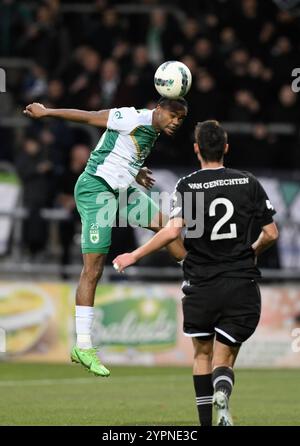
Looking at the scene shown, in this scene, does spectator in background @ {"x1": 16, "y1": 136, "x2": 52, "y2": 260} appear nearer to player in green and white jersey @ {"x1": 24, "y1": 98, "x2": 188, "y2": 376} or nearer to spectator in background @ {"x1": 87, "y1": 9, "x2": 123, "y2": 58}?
spectator in background @ {"x1": 87, "y1": 9, "x2": 123, "y2": 58}

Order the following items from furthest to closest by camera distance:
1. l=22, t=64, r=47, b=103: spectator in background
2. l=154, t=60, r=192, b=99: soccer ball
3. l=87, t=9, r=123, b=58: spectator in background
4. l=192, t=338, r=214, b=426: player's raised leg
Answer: l=87, t=9, r=123, b=58: spectator in background < l=22, t=64, r=47, b=103: spectator in background < l=154, t=60, r=192, b=99: soccer ball < l=192, t=338, r=214, b=426: player's raised leg

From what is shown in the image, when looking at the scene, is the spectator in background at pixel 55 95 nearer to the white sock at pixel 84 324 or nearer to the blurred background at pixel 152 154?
the blurred background at pixel 152 154

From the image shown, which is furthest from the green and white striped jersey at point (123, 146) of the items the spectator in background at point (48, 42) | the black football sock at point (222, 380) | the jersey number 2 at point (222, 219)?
the spectator in background at point (48, 42)

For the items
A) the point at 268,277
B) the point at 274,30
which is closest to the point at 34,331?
the point at 268,277

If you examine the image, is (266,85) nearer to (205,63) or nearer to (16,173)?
(205,63)

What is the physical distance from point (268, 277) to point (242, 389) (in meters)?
4.29

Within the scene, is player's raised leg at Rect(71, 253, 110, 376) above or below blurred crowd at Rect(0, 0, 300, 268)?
below

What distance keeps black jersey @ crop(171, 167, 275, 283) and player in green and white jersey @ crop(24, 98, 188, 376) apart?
200cm

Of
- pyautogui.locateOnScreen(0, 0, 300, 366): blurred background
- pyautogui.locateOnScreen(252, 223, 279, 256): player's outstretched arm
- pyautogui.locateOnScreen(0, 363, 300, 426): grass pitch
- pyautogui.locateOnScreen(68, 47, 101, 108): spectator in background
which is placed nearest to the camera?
pyautogui.locateOnScreen(252, 223, 279, 256): player's outstretched arm

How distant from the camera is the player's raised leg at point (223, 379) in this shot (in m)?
10.0

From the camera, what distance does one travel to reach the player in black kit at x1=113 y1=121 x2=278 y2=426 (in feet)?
34.2

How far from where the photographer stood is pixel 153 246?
10227 mm

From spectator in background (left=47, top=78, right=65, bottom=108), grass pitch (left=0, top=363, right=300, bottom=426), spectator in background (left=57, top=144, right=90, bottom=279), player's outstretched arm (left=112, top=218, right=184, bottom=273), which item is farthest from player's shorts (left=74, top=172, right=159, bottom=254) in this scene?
spectator in background (left=47, top=78, right=65, bottom=108)

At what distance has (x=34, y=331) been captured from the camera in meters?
19.5
